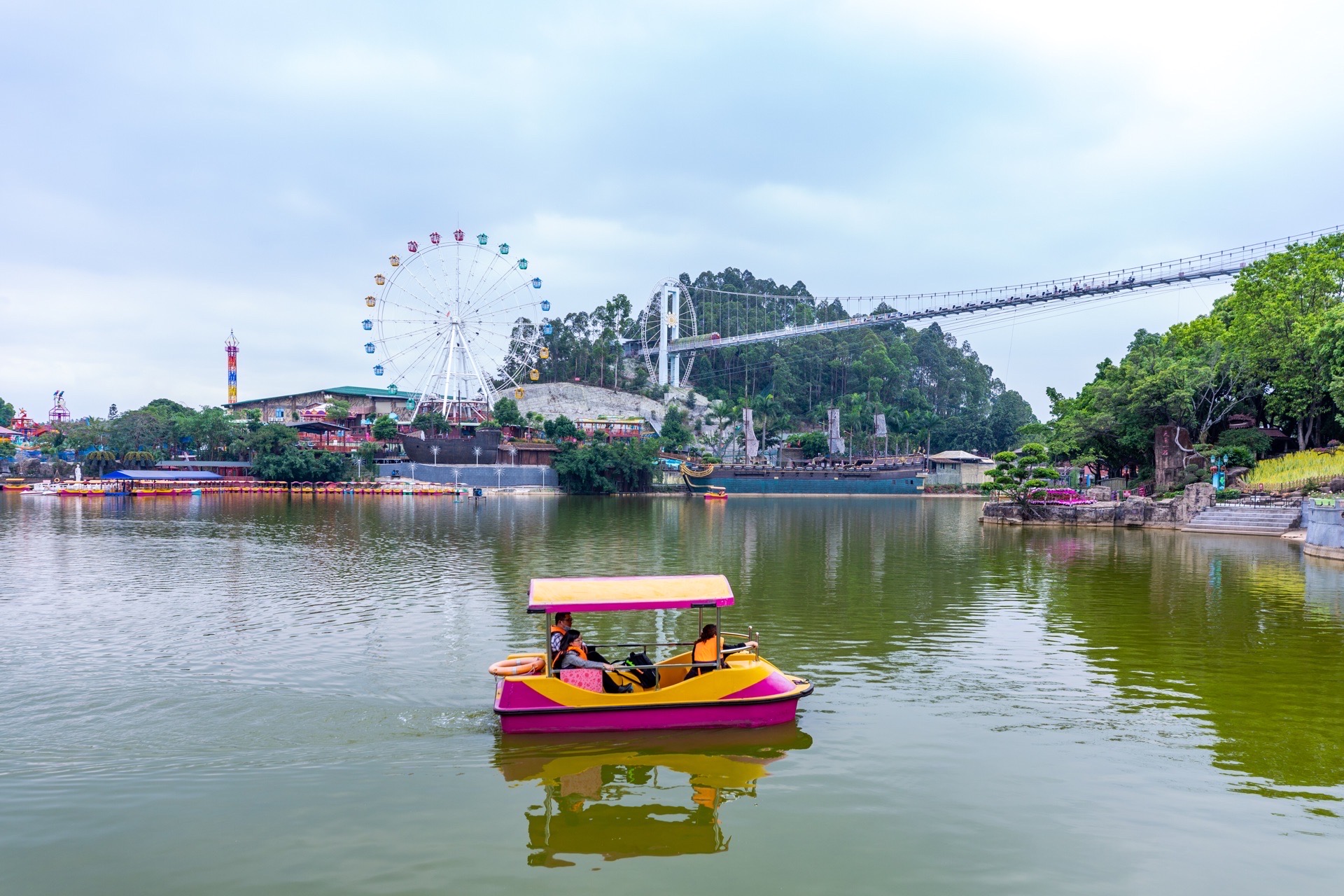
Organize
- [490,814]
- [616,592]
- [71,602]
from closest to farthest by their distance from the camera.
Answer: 1. [490,814]
2. [616,592]
3. [71,602]

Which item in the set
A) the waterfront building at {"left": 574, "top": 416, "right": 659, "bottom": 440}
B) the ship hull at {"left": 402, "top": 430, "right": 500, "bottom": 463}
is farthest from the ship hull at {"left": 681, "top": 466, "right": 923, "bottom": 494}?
the ship hull at {"left": 402, "top": 430, "right": 500, "bottom": 463}

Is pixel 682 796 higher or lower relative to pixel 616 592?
lower

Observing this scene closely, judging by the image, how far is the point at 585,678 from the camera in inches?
473

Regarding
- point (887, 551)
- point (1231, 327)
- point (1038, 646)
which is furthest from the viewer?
point (1231, 327)

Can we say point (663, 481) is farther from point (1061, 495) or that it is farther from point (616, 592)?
point (616, 592)

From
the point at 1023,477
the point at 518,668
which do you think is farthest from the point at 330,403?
the point at 518,668

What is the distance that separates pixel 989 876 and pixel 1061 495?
149 feet

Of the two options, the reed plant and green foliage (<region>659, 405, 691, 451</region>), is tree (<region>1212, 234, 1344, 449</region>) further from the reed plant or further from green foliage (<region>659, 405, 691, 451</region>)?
green foliage (<region>659, 405, 691, 451</region>)

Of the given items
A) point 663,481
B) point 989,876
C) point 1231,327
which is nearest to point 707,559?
point 989,876

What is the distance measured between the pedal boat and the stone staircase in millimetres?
37127

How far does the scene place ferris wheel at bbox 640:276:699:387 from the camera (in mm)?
137875

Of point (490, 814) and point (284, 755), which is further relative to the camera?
point (284, 755)

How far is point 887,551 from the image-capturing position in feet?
118

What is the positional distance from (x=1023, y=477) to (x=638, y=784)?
43614 mm
